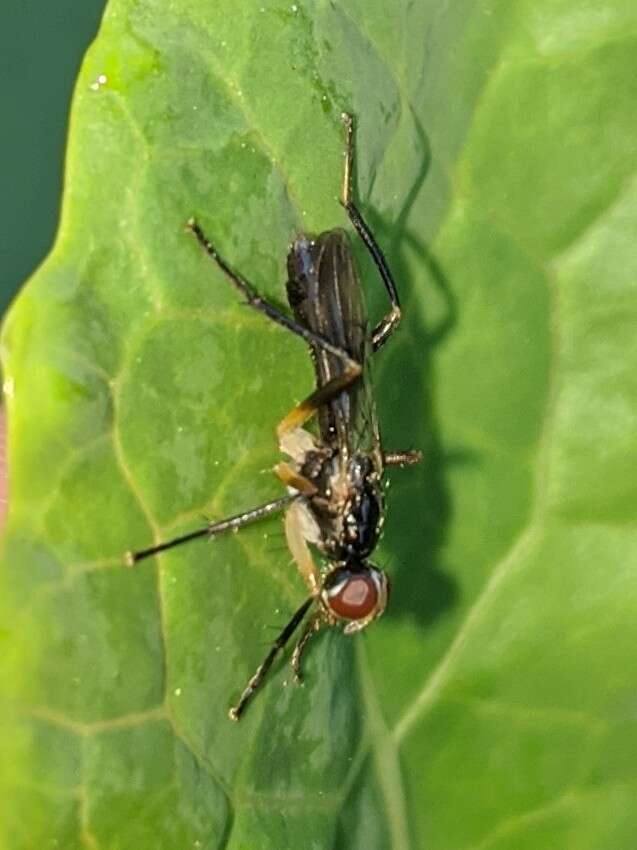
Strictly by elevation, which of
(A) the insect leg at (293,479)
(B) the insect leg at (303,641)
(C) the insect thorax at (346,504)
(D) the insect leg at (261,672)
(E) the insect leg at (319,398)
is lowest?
(B) the insect leg at (303,641)

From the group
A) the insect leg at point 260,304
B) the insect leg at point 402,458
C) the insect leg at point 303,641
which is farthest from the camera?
the insect leg at point 402,458

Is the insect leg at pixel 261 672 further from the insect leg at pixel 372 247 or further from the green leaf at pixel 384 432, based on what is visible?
the insect leg at pixel 372 247

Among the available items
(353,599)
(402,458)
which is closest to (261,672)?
(353,599)

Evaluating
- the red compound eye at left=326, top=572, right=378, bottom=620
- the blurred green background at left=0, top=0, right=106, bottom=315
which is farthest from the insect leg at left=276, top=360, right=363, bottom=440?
the blurred green background at left=0, top=0, right=106, bottom=315

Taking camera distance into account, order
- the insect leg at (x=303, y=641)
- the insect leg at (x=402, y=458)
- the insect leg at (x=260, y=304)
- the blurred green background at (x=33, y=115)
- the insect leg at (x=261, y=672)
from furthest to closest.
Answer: the blurred green background at (x=33, y=115)
the insect leg at (x=402, y=458)
the insect leg at (x=303, y=641)
the insect leg at (x=261, y=672)
the insect leg at (x=260, y=304)

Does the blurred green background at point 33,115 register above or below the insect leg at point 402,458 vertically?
above

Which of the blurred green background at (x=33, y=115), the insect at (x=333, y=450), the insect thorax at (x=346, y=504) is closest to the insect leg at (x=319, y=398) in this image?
the insect at (x=333, y=450)

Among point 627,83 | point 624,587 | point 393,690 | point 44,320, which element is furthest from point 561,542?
point 44,320

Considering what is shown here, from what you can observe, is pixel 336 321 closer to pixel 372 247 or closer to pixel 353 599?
pixel 372 247
